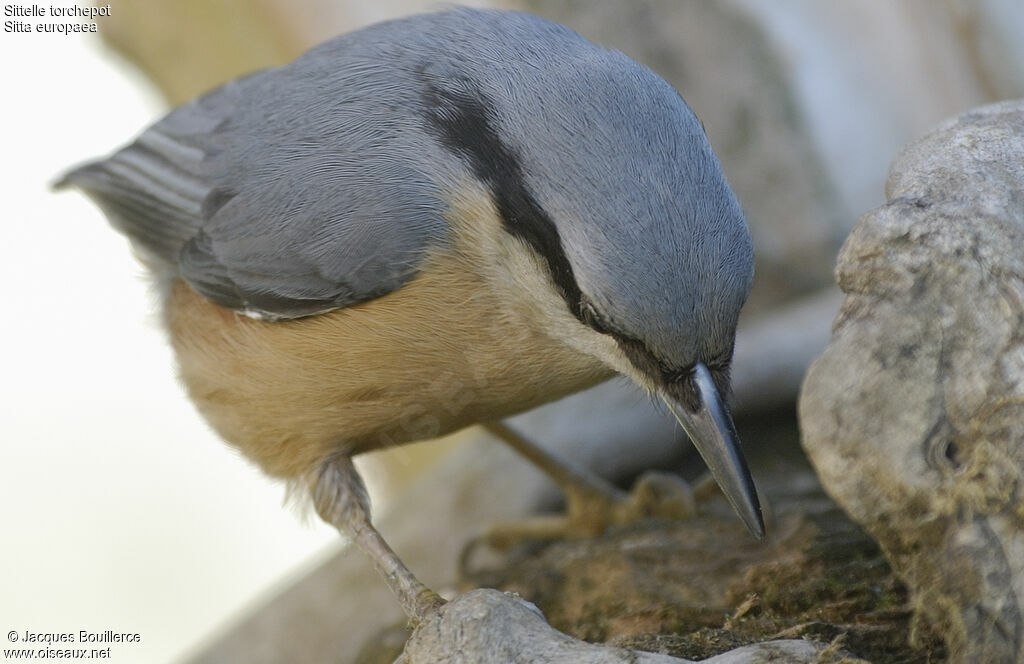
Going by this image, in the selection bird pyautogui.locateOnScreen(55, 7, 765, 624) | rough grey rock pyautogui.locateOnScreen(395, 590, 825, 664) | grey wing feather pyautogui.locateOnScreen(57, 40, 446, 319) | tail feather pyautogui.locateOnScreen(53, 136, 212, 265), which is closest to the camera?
rough grey rock pyautogui.locateOnScreen(395, 590, 825, 664)

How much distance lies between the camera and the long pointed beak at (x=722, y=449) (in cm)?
217

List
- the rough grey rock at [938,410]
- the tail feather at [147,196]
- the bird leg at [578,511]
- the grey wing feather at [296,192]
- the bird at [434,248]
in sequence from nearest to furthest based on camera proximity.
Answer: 1. the rough grey rock at [938,410]
2. the bird at [434,248]
3. the grey wing feather at [296,192]
4. the tail feather at [147,196]
5. the bird leg at [578,511]

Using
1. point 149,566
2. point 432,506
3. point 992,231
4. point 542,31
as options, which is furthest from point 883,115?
point 149,566

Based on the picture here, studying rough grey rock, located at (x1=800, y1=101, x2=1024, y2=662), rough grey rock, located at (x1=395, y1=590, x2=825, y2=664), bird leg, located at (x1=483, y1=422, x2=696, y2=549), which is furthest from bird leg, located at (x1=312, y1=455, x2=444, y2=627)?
rough grey rock, located at (x1=800, y1=101, x2=1024, y2=662)

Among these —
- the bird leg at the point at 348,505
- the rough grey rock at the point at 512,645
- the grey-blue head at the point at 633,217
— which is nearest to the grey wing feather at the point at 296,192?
the grey-blue head at the point at 633,217

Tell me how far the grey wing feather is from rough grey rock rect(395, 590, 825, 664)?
3.07 ft

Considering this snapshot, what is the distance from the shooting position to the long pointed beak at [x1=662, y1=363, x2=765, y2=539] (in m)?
2.17

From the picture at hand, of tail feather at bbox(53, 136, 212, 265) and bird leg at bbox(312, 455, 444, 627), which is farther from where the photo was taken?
tail feather at bbox(53, 136, 212, 265)

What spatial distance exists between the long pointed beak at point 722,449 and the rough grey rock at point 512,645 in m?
0.35

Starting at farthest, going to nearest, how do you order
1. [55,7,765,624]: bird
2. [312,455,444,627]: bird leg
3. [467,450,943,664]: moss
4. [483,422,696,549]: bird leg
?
1. [483,422,696,549]: bird leg
2. [312,455,444,627]: bird leg
3. [55,7,765,624]: bird
4. [467,450,943,664]: moss

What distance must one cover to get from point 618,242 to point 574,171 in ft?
0.72

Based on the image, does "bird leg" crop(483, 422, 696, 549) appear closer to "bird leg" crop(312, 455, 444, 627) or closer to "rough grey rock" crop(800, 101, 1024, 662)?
"bird leg" crop(312, 455, 444, 627)

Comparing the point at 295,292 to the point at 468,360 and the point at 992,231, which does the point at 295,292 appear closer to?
the point at 468,360

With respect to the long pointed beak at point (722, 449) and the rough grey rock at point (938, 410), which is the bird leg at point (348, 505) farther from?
the rough grey rock at point (938, 410)
